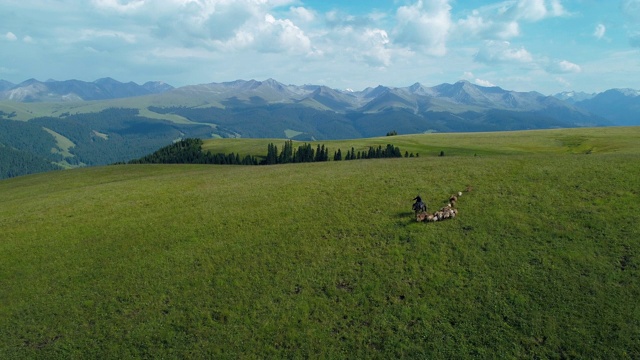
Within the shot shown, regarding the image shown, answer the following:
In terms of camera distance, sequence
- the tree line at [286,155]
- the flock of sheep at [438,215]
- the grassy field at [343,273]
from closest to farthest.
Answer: the grassy field at [343,273], the flock of sheep at [438,215], the tree line at [286,155]

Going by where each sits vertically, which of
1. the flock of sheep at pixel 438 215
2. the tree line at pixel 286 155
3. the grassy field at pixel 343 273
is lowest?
the grassy field at pixel 343 273

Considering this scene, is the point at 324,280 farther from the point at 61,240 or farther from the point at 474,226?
the point at 61,240

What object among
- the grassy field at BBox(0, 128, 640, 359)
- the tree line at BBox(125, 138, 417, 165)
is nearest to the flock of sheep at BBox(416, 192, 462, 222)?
the grassy field at BBox(0, 128, 640, 359)

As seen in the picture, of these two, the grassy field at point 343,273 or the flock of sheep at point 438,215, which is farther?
the flock of sheep at point 438,215

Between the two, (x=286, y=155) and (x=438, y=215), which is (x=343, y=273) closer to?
(x=438, y=215)

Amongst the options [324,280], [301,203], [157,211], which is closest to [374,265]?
[324,280]

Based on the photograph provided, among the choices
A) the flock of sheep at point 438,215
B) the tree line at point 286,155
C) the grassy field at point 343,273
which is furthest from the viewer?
the tree line at point 286,155

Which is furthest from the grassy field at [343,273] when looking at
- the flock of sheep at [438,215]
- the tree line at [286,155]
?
the tree line at [286,155]

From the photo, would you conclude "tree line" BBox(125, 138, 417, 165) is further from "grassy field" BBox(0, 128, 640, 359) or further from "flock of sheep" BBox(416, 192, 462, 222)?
"flock of sheep" BBox(416, 192, 462, 222)

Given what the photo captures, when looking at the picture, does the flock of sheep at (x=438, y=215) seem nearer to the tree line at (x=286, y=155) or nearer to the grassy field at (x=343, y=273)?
the grassy field at (x=343, y=273)
